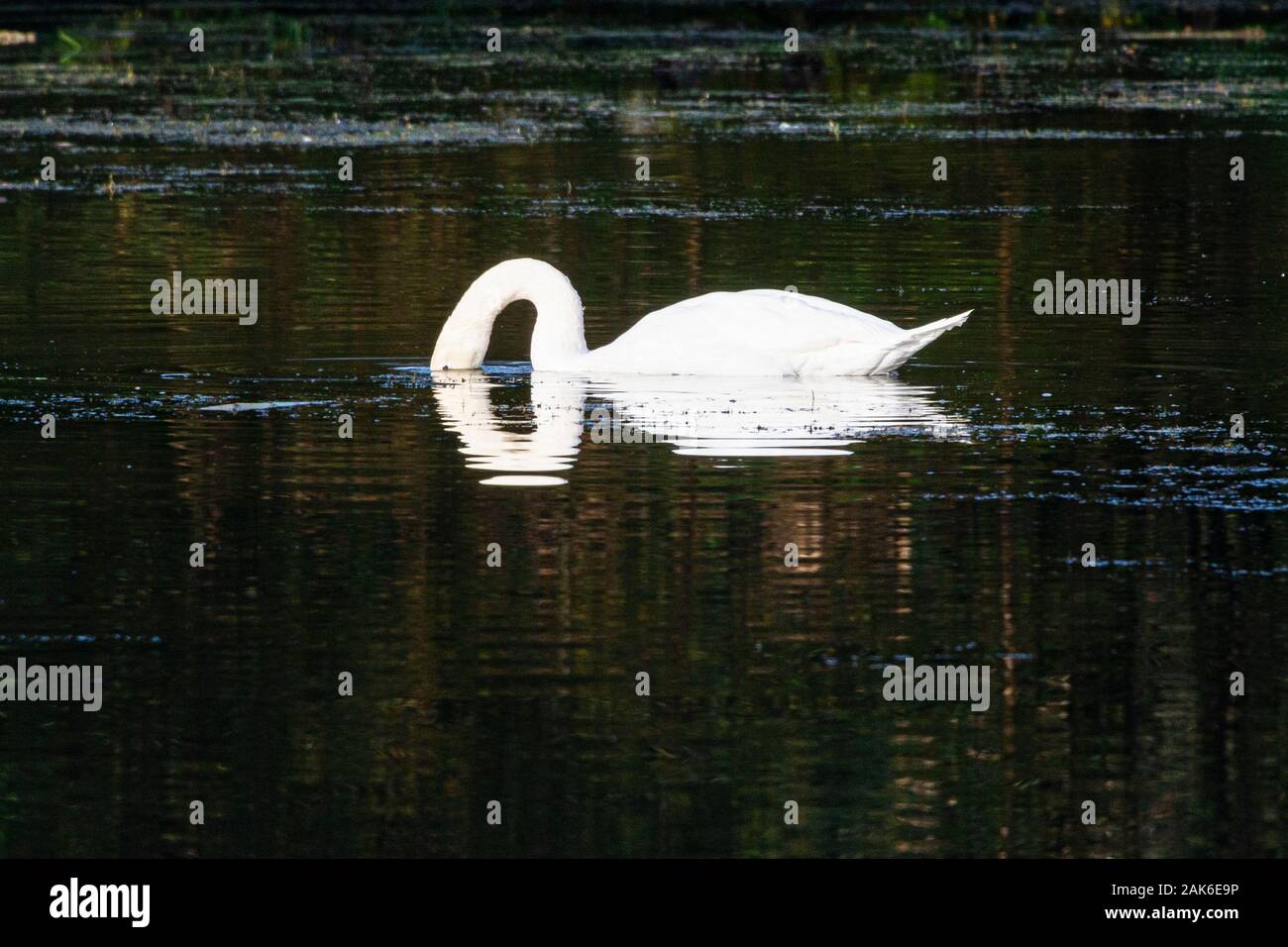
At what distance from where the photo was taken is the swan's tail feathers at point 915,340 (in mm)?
15398

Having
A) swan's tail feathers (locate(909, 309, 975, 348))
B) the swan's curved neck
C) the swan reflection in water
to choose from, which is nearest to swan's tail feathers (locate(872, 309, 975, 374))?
swan's tail feathers (locate(909, 309, 975, 348))

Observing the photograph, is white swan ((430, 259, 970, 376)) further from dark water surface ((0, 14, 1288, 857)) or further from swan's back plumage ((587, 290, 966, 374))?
dark water surface ((0, 14, 1288, 857))

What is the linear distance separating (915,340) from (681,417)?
1637 millimetres

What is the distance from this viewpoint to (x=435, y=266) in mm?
22359

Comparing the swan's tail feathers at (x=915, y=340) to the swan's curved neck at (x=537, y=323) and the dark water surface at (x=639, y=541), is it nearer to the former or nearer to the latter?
the dark water surface at (x=639, y=541)

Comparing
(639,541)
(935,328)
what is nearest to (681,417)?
(935,328)

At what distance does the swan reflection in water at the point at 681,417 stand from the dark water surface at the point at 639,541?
5 centimetres

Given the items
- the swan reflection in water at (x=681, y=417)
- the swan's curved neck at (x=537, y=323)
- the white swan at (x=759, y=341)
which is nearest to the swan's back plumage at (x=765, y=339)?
the white swan at (x=759, y=341)

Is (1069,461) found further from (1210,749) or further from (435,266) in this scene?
(435,266)

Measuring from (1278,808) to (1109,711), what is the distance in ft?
3.37

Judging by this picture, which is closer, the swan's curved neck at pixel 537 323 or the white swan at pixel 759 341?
the white swan at pixel 759 341

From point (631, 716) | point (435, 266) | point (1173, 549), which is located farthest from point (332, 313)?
point (631, 716)

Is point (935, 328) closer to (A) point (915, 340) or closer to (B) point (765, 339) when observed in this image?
(A) point (915, 340)

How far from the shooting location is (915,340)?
1567 cm
